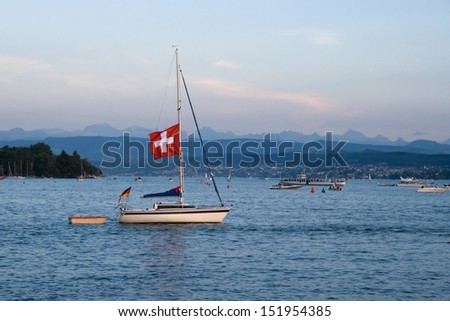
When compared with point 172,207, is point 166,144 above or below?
above

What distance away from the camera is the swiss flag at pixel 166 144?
6619 cm

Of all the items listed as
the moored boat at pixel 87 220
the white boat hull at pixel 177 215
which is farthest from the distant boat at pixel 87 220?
the white boat hull at pixel 177 215

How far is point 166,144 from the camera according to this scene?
66375 millimetres

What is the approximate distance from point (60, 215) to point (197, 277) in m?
52.7

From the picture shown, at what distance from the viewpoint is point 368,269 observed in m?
44.5

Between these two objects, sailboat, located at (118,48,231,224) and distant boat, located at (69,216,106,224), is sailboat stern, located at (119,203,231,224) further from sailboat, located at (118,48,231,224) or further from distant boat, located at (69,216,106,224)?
distant boat, located at (69,216,106,224)

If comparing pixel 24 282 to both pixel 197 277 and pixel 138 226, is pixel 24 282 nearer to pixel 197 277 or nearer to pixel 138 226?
pixel 197 277

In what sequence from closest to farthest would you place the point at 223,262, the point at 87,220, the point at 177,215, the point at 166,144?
the point at 223,262 < the point at 166,144 < the point at 177,215 < the point at 87,220

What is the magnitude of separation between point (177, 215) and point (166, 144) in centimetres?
639

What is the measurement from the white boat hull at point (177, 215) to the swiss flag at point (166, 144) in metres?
5.05

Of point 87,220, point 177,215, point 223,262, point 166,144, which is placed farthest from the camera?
point 87,220

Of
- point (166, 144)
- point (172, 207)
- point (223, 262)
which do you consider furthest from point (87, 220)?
point (223, 262)

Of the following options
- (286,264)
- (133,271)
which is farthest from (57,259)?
(286,264)

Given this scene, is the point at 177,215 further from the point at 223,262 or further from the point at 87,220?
the point at 223,262
